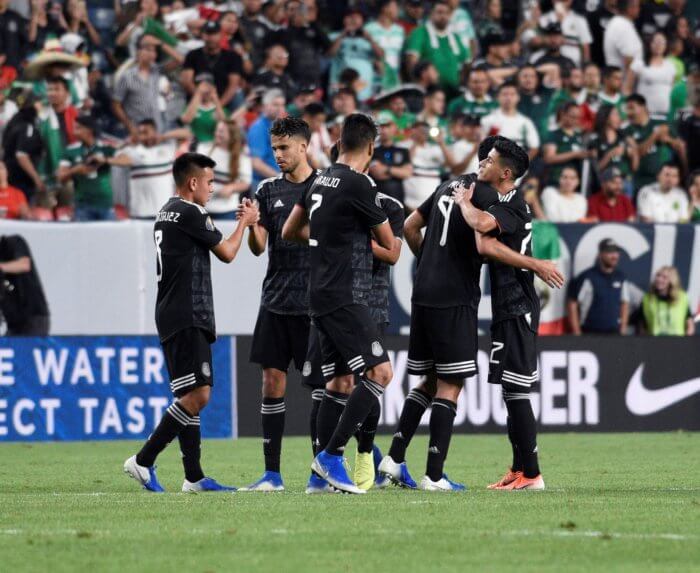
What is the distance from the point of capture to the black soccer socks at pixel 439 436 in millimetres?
10008

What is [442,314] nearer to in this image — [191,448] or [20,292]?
[191,448]

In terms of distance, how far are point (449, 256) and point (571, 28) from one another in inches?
533

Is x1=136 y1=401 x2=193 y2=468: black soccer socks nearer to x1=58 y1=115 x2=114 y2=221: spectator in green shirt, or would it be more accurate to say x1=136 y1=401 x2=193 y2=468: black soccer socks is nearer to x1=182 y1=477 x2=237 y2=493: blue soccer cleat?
x1=182 y1=477 x2=237 y2=493: blue soccer cleat

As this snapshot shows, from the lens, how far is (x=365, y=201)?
31.0 ft

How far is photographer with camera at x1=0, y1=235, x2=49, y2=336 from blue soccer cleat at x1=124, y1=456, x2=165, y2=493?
6.93 m

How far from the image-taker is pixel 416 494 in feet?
31.9

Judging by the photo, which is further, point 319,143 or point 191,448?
point 319,143

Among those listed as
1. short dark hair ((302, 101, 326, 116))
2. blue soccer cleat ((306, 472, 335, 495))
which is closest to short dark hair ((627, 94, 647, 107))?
short dark hair ((302, 101, 326, 116))

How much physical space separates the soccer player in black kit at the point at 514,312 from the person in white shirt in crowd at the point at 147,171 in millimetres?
8141

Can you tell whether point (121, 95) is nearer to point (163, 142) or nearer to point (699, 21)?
point (163, 142)

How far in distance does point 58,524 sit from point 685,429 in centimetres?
1105

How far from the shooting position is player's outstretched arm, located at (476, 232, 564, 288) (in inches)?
388

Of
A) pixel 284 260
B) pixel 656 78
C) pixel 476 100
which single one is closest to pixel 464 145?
pixel 476 100

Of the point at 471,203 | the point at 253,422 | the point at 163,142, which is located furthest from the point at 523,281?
the point at 163,142
